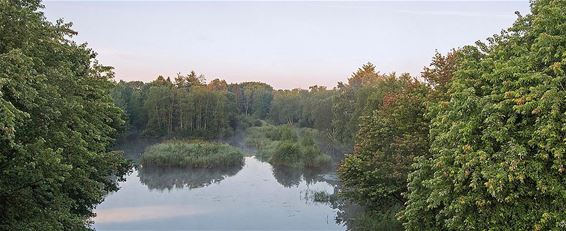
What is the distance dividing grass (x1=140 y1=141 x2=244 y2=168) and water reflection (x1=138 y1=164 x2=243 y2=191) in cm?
111

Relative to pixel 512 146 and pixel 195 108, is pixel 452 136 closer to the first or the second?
pixel 512 146

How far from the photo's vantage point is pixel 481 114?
1491 centimetres

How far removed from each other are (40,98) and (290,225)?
65.2ft

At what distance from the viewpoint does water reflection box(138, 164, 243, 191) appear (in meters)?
43.3

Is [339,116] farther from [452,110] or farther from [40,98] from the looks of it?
[40,98]

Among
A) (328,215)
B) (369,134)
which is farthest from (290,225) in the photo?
(369,134)

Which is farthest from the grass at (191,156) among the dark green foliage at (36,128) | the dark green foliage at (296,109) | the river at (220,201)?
the dark green foliage at (296,109)

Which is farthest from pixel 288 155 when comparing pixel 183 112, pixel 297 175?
pixel 183 112

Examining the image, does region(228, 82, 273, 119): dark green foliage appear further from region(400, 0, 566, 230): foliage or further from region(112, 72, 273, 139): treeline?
region(400, 0, 566, 230): foliage

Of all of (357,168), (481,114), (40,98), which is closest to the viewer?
(40,98)

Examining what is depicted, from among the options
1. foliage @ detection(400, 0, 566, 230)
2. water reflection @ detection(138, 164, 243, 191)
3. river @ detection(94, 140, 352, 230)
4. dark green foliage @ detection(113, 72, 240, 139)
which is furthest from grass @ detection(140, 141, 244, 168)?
foliage @ detection(400, 0, 566, 230)

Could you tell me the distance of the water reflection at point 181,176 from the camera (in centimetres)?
4327

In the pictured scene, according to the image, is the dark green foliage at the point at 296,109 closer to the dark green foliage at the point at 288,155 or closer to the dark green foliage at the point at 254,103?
the dark green foliage at the point at 254,103

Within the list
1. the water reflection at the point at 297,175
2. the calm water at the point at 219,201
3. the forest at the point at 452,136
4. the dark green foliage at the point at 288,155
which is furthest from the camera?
the dark green foliage at the point at 288,155
